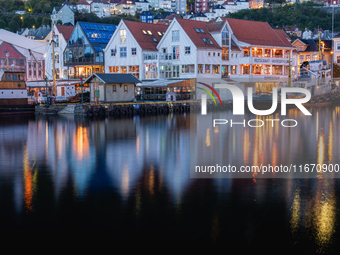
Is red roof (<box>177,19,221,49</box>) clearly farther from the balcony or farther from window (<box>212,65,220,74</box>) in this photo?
the balcony

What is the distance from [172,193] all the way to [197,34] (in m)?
59.9

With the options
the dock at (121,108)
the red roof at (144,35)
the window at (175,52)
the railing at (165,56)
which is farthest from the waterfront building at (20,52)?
the dock at (121,108)

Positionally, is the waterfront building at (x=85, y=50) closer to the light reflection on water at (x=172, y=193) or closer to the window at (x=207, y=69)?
the window at (x=207, y=69)

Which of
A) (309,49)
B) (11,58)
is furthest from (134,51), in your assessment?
(309,49)

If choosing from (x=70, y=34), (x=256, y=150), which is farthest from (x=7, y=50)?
(x=256, y=150)

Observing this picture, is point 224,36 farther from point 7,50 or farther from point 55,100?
point 7,50

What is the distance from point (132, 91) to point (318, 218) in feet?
170

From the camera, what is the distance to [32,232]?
11609 millimetres

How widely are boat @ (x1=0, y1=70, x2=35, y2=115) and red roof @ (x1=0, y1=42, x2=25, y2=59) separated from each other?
1756 inches

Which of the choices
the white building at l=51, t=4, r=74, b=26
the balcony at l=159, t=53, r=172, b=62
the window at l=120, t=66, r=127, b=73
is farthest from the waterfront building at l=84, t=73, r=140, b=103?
the white building at l=51, t=4, r=74, b=26

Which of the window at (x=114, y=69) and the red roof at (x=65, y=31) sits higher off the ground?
the red roof at (x=65, y=31)

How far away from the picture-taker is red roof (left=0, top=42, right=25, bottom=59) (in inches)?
4021

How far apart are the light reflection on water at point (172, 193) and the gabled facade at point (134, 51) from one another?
46.7m

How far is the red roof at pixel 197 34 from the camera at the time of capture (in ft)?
231
